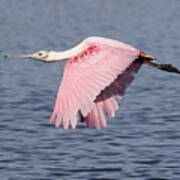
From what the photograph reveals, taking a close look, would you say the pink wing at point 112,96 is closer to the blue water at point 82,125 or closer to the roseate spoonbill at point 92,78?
the roseate spoonbill at point 92,78

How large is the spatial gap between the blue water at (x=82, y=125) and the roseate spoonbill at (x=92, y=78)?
125 centimetres

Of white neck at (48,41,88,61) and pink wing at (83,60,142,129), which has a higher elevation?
white neck at (48,41,88,61)

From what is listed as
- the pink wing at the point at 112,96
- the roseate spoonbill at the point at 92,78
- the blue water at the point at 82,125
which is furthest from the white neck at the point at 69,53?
the blue water at the point at 82,125

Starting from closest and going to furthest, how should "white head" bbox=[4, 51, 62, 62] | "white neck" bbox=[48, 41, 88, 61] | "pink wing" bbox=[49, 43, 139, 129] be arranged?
"pink wing" bbox=[49, 43, 139, 129] → "white neck" bbox=[48, 41, 88, 61] → "white head" bbox=[4, 51, 62, 62]

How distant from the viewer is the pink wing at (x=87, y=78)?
5.61m

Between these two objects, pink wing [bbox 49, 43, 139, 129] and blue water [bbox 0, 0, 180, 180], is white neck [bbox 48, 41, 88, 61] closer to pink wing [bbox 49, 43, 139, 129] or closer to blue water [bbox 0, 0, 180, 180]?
pink wing [bbox 49, 43, 139, 129]

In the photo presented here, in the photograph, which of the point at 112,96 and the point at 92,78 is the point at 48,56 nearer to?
the point at 112,96

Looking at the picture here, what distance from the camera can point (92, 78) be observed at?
5859mm

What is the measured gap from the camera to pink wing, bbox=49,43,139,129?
5613mm

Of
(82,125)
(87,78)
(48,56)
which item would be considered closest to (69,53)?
(48,56)

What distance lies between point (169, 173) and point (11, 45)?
8268 mm

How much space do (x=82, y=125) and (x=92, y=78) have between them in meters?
3.94

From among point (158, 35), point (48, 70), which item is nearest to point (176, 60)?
point (48, 70)

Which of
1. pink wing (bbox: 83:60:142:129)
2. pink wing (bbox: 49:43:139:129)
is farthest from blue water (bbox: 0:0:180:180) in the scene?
pink wing (bbox: 49:43:139:129)
